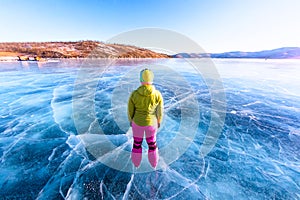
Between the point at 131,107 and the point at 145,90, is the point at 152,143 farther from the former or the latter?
the point at 145,90

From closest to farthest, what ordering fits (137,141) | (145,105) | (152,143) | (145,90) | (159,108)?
(145,90) → (145,105) → (159,108) → (137,141) → (152,143)

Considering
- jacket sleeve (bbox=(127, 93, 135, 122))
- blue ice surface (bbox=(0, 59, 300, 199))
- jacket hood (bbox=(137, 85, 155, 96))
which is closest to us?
jacket hood (bbox=(137, 85, 155, 96))

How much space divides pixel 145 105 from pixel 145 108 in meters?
0.06

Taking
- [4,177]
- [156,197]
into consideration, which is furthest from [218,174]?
[4,177]

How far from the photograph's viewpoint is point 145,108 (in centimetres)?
271

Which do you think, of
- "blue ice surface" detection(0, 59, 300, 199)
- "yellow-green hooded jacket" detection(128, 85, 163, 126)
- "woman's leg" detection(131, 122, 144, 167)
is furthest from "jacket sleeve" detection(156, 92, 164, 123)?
"blue ice surface" detection(0, 59, 300, 199)

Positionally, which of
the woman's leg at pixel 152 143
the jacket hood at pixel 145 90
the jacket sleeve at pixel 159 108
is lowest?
the woman's leg at pixel 152 143

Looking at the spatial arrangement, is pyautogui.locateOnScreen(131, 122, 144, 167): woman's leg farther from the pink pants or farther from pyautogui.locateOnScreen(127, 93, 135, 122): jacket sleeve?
pyautogui.locateOnScreen(127, 93, 135, 122): jacket sleeve

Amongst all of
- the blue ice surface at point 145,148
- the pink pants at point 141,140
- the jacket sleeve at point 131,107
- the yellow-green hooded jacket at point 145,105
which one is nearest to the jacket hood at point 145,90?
the yellow-green hooded jacket at point 145,105

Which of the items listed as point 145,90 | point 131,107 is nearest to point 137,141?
point 131,107

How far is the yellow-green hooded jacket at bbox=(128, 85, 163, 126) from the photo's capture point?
2.59m

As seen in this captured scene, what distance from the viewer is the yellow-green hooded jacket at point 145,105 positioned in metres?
2.59

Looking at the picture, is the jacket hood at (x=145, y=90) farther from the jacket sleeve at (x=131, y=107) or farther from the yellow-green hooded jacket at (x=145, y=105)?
the jacket sleeve at (x=131, y=107)

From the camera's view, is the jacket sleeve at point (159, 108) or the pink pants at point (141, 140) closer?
the jacket sleeve at point (159, 108)
